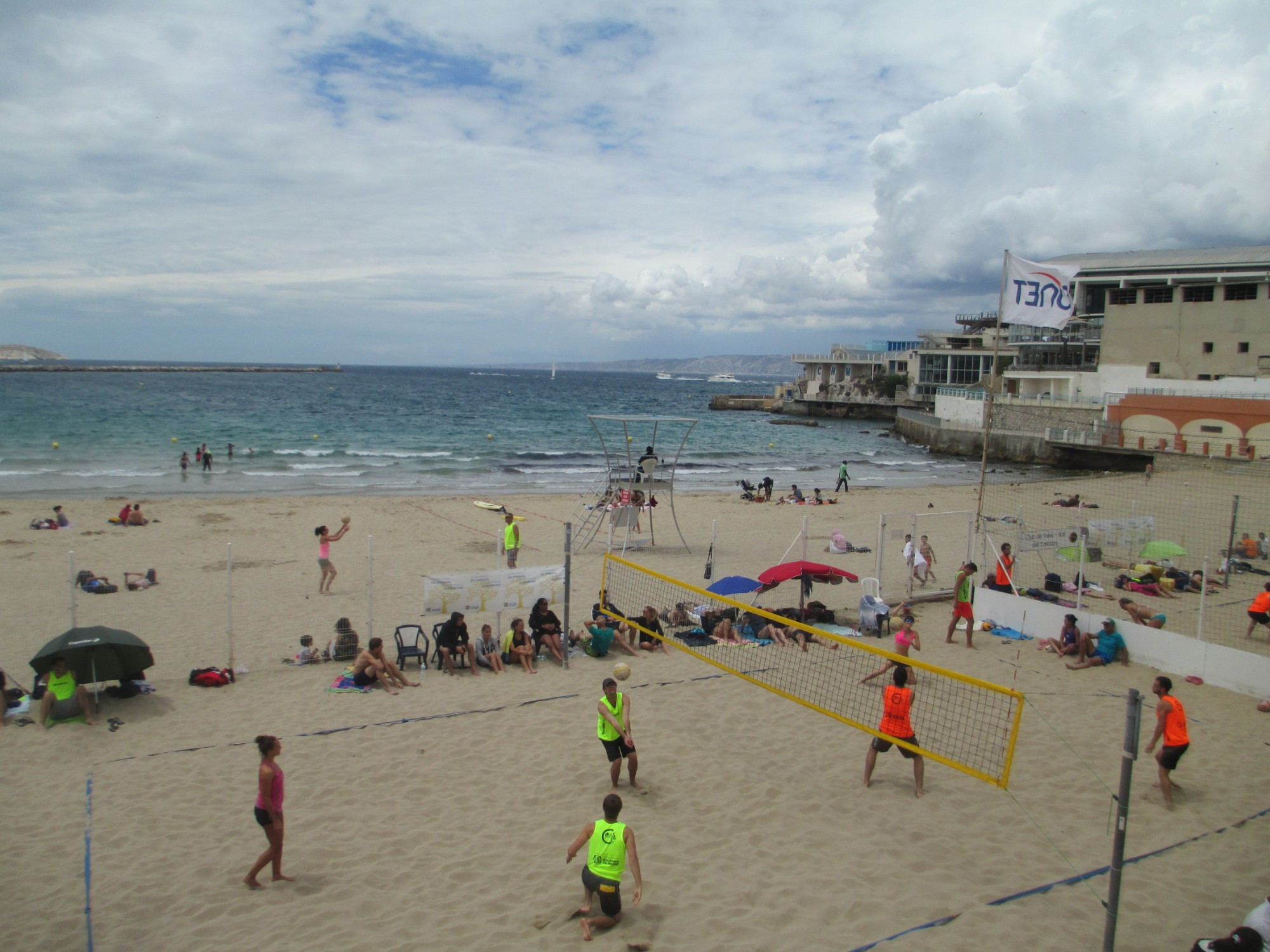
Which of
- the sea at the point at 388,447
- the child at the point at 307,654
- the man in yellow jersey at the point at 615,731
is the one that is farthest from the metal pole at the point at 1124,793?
the sea at the point at 388,447

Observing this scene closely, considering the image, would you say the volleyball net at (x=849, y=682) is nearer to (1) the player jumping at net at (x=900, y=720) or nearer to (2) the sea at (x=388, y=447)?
(1) the player jumping at net at (x=900, y=720)

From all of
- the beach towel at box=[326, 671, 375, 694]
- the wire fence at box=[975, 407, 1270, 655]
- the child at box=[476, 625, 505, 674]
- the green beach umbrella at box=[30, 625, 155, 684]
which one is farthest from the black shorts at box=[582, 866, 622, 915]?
the wire fence at box=[975, 407, 1270, 655]

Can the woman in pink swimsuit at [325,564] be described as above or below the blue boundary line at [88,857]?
A: above

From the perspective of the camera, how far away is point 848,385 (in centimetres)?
8819

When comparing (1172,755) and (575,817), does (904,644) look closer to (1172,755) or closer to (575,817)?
(1172,755)

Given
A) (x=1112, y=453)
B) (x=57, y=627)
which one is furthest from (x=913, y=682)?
(x=1112, y=453)

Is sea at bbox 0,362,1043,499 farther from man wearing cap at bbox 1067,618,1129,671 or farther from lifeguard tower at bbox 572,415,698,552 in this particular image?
man wearing cap at bbox 1067,618,1129,671

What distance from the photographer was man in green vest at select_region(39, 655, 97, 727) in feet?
28.3

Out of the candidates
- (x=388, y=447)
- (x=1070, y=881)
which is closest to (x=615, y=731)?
(x=1070, y=881)

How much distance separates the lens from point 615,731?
7.37 meters

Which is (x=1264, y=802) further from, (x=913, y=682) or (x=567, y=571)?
(x=567, y=571)

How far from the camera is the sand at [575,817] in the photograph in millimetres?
5648

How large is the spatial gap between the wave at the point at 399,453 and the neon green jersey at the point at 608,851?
A: 131ft

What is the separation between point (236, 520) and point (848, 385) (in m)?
74.8
